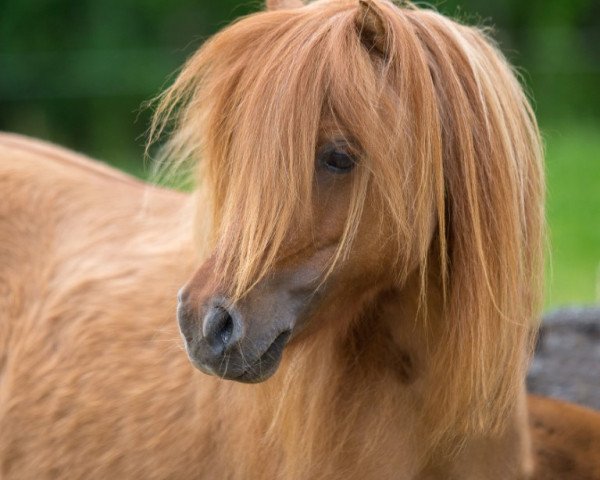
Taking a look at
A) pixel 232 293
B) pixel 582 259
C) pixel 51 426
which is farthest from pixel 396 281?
pixel 582 259

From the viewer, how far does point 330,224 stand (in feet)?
7.32

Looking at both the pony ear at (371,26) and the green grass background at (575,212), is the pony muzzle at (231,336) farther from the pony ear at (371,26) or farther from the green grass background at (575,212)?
the green grass background at (575,212)

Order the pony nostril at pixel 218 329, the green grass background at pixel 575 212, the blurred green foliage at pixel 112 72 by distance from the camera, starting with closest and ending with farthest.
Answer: the pony nostril at pixel 218 329
the green grass background at pixel 575 212
the blurred green foliage at pixel 112 72

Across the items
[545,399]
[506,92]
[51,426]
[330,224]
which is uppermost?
[506,92]

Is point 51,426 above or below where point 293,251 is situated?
below

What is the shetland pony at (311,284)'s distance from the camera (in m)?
2.22

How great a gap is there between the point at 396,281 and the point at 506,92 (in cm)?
53

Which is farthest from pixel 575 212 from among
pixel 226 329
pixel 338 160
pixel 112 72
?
pixel 226 329

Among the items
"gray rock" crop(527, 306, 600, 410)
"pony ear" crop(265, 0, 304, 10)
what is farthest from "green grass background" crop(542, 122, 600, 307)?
"pony ear" crop(265, 0, 304, 10)

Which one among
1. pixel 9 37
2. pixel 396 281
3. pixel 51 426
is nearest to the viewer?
pixel 396 281

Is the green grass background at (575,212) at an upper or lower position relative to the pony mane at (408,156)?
lower

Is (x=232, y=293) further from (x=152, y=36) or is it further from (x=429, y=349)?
(x=152, y=36)

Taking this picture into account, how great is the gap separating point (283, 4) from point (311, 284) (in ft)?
2.80

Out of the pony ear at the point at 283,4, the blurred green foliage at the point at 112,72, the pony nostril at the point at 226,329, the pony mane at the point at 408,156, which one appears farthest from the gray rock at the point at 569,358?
the blurred green foliage at the point at 112,72
